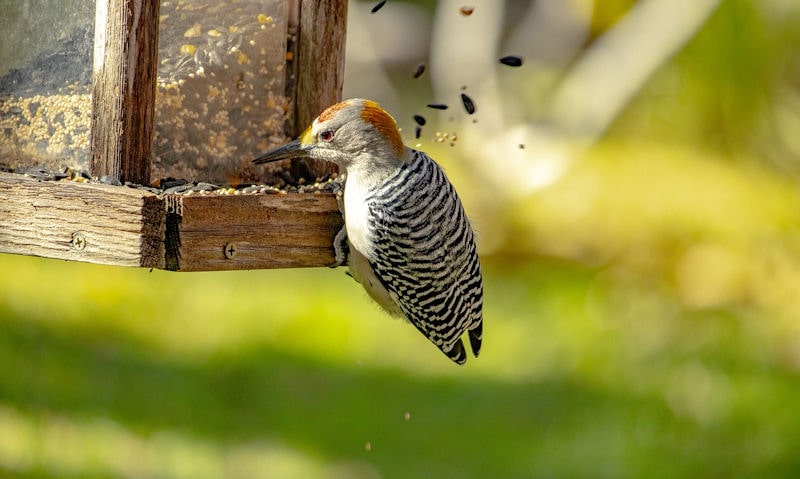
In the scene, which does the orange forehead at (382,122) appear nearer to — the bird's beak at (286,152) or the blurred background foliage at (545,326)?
the bird's beak at (286,152)

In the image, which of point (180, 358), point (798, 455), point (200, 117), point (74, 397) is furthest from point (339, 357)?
point (200, 117)

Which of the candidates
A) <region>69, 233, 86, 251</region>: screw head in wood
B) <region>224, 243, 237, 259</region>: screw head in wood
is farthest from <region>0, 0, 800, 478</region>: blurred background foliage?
<region>69, 233, 86, 251</region>: screw head in wood

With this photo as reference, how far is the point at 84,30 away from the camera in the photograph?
2791 millimetres

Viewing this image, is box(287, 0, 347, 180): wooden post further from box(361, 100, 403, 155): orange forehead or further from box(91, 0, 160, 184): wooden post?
box(91, 0, 160, 184): wooden post

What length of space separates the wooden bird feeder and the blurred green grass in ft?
14.0

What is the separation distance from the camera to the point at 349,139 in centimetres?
303

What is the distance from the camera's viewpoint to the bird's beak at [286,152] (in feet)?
9.95

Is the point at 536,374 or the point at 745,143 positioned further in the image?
the point at 745,143

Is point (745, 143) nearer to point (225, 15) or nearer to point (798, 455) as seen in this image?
point (798, 455)

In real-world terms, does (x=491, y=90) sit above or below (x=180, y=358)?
above

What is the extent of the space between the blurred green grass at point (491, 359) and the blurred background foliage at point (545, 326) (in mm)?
15

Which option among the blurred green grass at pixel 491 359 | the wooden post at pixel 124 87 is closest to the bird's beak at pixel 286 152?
the wooden post at pixel 124 87

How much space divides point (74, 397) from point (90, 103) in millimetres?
5372

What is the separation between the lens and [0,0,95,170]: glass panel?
2814 millimetres
